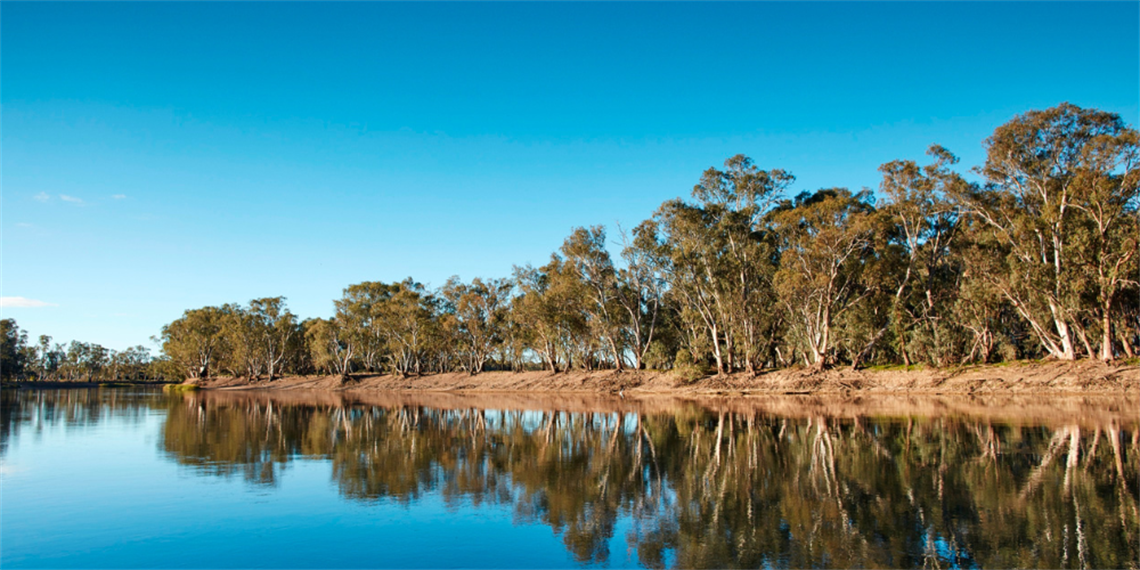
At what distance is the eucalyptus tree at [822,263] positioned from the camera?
42812 mm

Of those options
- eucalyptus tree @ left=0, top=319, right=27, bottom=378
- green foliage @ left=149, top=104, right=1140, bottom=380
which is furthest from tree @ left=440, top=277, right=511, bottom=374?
eucalyptus tree @ left=0, top=319, right=27, bottom=378

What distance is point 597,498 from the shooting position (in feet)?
41.2

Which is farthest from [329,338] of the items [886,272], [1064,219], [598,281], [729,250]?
[1064,219]

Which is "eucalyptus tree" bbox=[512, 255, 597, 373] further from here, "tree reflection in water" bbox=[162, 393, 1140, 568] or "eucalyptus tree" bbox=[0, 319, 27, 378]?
"eucalyptus tree" bbox=[0, 319, 27, 378]

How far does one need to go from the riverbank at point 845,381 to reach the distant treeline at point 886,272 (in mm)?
1739

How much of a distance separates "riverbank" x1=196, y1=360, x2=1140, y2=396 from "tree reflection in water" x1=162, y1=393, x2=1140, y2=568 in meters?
13.3

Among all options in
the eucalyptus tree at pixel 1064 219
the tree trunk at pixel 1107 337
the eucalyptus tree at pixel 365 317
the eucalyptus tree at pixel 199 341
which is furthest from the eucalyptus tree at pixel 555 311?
the eucalyptus tree at pixel 199 341

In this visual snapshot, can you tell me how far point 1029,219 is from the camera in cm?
3609

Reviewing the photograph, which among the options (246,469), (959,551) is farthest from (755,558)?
(246,469)

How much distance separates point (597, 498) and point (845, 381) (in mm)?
35727

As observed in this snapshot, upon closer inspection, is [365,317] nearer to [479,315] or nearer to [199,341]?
[479,315]

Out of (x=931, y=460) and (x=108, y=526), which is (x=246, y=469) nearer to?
(x=108, y=526)

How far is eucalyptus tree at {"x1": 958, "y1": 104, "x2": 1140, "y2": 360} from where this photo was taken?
3419cm

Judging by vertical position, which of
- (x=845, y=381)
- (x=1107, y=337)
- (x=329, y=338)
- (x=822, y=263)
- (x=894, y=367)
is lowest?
(x=845, y=381)
